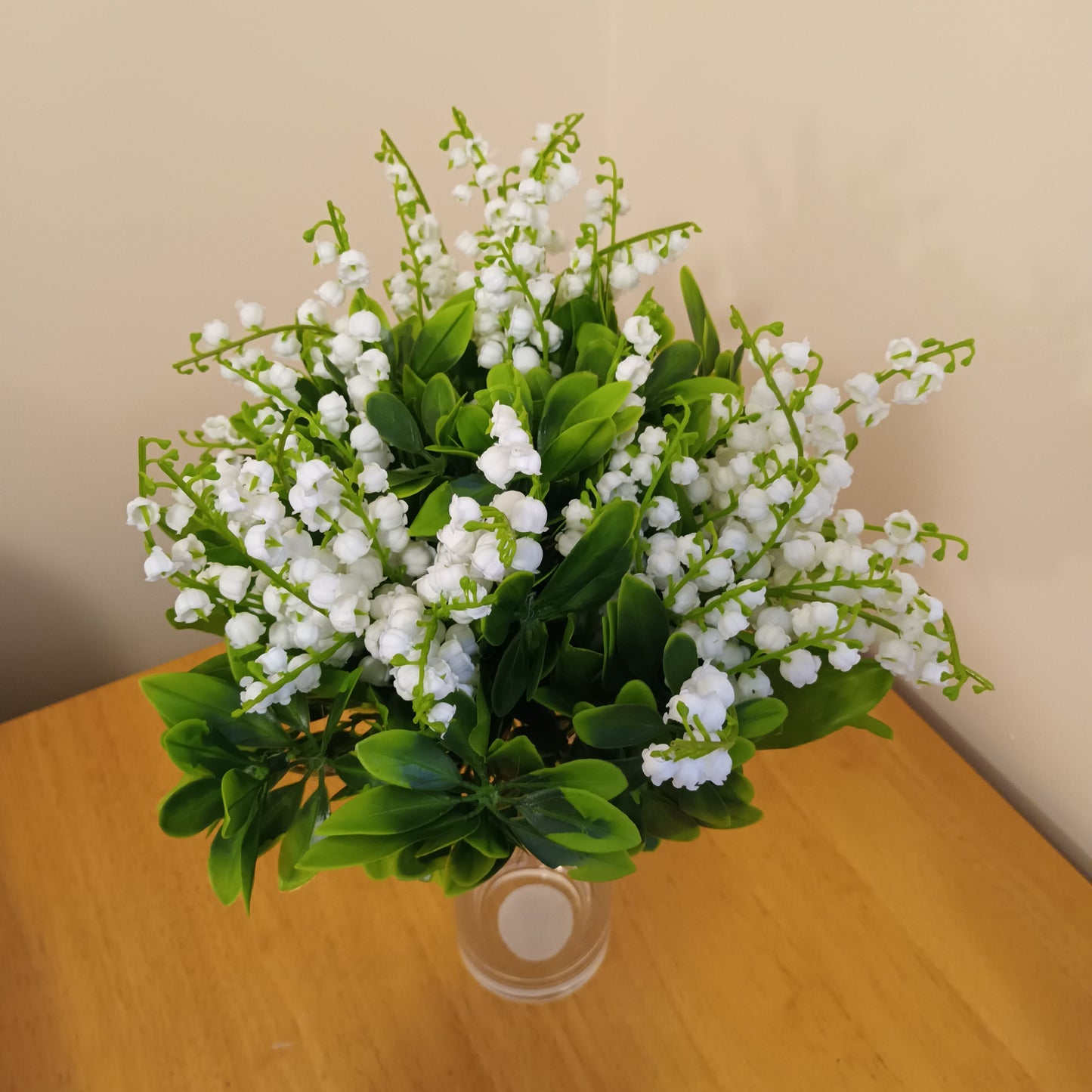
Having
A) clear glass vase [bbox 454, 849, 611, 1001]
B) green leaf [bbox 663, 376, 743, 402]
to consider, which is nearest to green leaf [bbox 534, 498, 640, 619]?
green leaf [bbox 663, 376, 743, 402]

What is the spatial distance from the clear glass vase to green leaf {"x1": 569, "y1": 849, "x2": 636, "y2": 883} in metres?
0.21

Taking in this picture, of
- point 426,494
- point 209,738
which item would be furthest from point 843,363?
point 209,738

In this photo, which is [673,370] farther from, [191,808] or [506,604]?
[191,808]

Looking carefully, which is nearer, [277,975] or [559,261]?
[277,975]

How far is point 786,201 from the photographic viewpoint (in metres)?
0.72

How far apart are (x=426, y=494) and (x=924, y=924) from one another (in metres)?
0.49

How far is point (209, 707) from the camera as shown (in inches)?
16.6

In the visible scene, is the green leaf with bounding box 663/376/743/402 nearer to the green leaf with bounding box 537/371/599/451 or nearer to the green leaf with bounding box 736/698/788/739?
the green leaf with bounding box 537/371/599/451

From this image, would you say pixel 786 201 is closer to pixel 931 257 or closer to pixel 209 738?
pixel 931 257

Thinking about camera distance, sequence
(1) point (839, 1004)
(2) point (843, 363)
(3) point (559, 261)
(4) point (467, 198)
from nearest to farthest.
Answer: (4) point (467, 198) < (1) point (839, 1004) < (2) point (843, 363) < (3) point (559, 261)

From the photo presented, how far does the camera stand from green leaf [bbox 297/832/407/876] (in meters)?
0.37

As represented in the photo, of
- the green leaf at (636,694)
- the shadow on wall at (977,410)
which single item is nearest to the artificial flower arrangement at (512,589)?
the green leaf at (636,694)

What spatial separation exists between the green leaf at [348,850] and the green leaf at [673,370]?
0.86 ft

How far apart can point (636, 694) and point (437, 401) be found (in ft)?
0.56
